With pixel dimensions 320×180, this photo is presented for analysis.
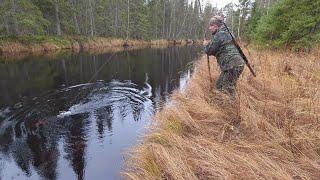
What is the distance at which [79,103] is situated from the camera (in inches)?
365

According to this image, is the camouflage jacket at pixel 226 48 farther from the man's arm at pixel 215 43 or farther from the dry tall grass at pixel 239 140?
the dry tall grass at pixel 239 140

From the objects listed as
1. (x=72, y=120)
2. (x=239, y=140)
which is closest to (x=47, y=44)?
(x=72, y=120)

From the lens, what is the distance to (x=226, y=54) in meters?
6.31

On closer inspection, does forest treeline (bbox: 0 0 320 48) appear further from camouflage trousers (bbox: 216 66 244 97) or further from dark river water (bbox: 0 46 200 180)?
dark river water (bbox: 0 46 200 180)

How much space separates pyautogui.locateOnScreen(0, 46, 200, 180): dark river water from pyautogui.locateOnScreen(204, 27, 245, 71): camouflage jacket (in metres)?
2.11

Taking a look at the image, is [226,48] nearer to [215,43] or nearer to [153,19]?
[215,43]

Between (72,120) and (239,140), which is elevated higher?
(239,140)

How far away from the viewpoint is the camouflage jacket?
6242 millimetres

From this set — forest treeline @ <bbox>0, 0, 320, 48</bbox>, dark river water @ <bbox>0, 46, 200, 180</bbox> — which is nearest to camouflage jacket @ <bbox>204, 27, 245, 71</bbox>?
dark river water @ <bbox>0, 46, 200, 180</bbox>

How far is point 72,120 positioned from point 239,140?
4502 millimetres

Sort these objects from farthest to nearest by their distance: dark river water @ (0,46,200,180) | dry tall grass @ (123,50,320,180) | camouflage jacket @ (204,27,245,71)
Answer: camouflage jacket @ (204,27,245,71)
dark river water @ (0,46,200,180)
dry tall grass @ (123,50,320,180)

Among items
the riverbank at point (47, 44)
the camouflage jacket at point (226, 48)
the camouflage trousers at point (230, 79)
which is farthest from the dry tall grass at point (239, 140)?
the riverbank at point (47, 44)

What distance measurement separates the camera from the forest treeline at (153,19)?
1393 centimetres

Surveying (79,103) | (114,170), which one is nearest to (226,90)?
(114,170)
